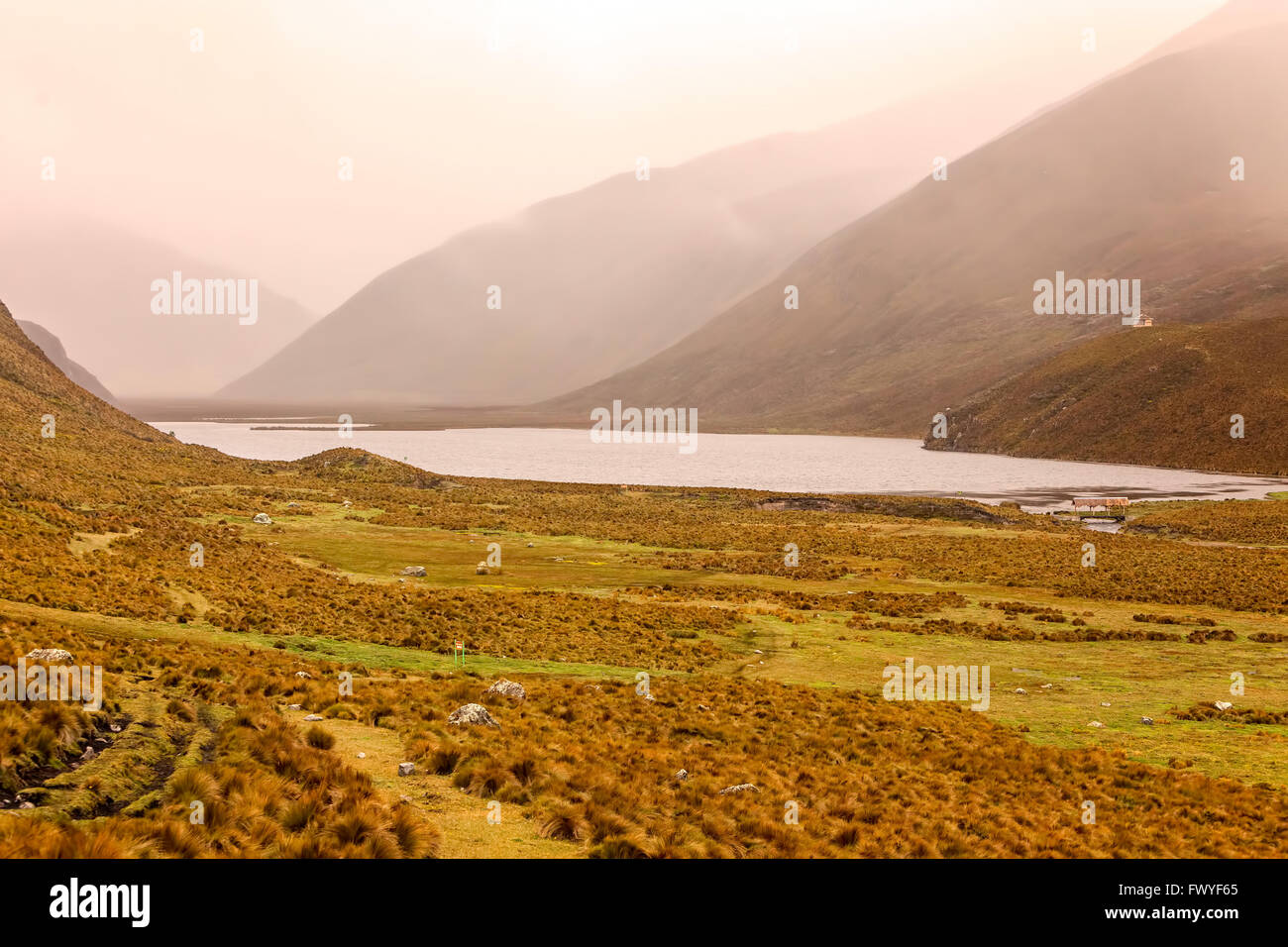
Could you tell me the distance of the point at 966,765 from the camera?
19234 mm

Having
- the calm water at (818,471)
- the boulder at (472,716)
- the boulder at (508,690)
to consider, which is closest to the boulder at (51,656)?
the boulder at (472,716)

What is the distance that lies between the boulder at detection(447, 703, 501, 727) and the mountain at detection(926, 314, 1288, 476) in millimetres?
150540

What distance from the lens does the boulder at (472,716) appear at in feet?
56.7

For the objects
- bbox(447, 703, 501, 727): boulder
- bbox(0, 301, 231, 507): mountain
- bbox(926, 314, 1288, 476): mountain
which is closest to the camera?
bbox(447, 703, 501, 727): boulder

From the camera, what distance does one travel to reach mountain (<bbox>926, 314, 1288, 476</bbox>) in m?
146

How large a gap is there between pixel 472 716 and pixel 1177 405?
181 meters

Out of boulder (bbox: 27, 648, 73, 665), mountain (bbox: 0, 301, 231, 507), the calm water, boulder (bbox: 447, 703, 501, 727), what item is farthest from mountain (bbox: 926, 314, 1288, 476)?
boulder (bbox: 27, 648, 73, 665)

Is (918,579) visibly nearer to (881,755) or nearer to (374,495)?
(881,755)

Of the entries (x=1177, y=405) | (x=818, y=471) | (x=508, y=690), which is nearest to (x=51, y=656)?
(x=508, y=690)

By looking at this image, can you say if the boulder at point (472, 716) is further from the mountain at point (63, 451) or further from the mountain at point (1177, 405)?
the mountain at point (1177, 405)

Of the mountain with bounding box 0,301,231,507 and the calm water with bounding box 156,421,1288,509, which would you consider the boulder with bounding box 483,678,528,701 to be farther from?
the calm water with bounding box 156,421,1288,509
